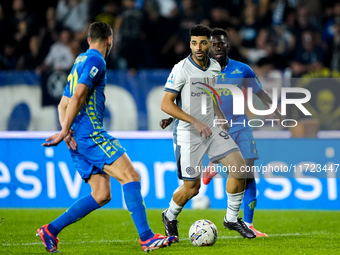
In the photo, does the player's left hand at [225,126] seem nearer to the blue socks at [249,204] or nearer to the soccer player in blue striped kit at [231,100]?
the soccer player in blue striped kit at [231,100]

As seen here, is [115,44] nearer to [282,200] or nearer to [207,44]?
[282,200]

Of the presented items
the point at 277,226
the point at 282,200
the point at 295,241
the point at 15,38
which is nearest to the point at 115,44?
the point at 15,38

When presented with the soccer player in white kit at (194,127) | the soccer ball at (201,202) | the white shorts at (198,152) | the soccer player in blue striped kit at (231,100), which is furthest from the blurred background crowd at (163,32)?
the white shorts at (198,152)

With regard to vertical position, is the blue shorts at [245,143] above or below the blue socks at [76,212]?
above

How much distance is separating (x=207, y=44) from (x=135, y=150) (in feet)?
13.2

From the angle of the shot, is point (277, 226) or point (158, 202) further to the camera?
point (158, 202)

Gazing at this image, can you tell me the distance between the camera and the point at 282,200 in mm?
9211

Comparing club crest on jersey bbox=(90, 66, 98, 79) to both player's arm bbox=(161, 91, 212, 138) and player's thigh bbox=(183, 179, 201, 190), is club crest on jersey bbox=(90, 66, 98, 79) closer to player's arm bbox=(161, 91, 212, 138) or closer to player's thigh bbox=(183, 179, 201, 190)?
player's arm bbox=(161, 91, 212, 138)

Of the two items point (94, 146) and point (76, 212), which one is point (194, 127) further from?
point (76, 212)

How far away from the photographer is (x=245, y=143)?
678 cm

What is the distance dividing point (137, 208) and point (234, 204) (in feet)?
4.78

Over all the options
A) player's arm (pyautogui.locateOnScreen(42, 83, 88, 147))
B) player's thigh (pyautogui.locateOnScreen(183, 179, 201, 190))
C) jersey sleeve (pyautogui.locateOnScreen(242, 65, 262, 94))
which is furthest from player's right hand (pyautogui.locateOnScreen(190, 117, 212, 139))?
jersey sleeve (pyautogui.locateOnScreen(242, 65, 262, 94))

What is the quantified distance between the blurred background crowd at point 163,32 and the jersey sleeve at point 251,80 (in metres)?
3.30

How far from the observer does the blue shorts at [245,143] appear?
6.77m
